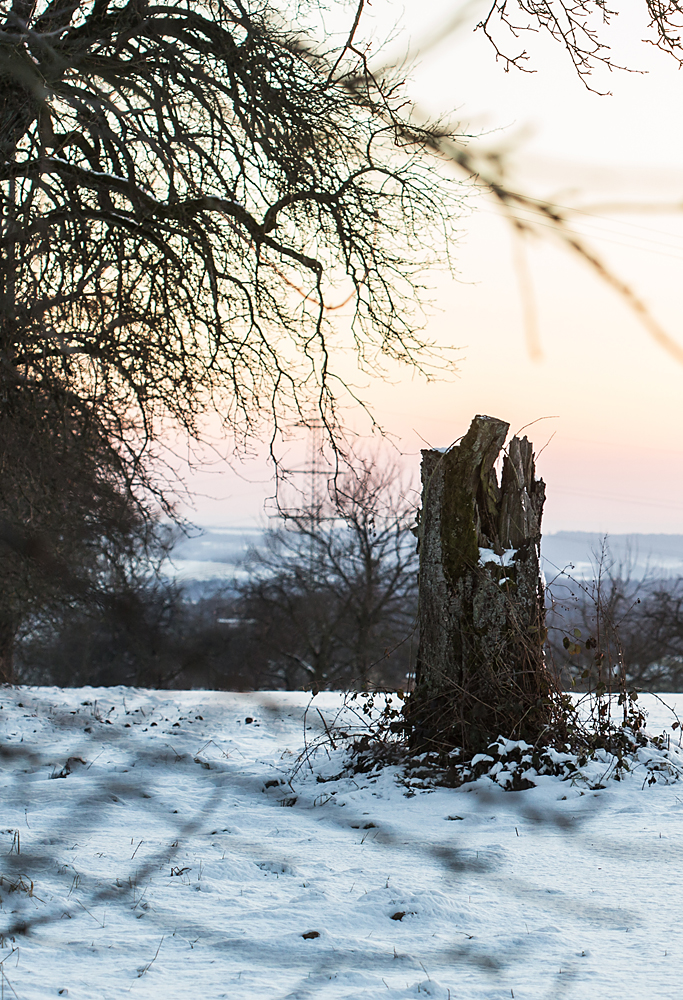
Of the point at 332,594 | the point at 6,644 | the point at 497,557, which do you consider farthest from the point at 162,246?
the point at 332,594

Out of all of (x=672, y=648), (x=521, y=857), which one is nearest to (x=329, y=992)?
(x=521, y=857)

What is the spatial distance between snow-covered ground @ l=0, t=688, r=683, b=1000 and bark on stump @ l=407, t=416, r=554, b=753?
0.51m

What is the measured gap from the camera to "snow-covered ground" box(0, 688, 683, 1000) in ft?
8.73

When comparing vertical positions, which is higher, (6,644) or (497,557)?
(497,557)

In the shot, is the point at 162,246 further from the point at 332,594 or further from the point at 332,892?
the point at 332,594

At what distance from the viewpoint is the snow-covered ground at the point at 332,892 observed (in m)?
2.66

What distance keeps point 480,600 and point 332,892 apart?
2.45 meters

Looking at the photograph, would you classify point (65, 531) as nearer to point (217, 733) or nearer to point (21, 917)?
point (217, 733)

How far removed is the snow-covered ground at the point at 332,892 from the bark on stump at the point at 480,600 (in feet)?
1.68

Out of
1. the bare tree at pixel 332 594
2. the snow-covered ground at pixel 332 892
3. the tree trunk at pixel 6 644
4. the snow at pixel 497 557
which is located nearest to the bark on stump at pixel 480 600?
the snow at pixel 497 557

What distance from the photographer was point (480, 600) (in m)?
5.59

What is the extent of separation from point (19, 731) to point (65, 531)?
2.77 m

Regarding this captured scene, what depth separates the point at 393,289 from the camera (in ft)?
25.0

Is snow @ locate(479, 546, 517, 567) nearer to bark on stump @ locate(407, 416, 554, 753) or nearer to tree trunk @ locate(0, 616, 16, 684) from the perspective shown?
bark on stump @ locate(407, 416, 554, 753)
